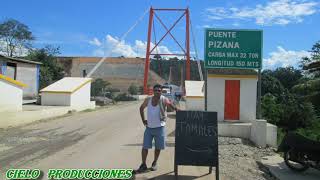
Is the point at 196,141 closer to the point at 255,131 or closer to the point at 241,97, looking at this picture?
the point at 255,131

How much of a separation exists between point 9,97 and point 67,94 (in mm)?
8842

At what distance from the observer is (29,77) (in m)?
38.1

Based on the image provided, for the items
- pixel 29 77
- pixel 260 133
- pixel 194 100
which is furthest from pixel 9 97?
pixel 29 77

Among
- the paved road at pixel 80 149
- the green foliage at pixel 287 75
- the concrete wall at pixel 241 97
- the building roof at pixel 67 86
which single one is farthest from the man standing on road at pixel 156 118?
the green foliage at pixel 287 75

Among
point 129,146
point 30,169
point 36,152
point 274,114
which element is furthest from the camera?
point 274,114

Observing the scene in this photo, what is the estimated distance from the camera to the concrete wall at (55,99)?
27.0 m

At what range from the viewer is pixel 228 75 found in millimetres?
17469

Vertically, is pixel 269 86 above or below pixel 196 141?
above

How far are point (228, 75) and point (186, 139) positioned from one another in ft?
30.0

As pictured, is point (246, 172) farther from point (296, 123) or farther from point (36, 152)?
point (296, 123)

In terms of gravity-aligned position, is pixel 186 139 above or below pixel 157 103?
below

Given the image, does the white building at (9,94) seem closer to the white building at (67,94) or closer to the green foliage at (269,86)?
the white building at (67,94)

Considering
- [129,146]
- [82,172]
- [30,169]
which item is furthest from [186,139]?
[129,146]

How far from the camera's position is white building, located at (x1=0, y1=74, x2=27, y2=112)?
17766 mm
